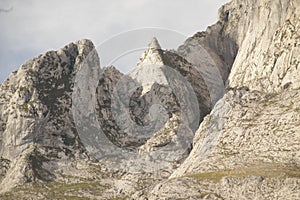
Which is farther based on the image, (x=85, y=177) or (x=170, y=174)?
(x=85, y=177)

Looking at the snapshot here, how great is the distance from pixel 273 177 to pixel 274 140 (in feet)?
91.8

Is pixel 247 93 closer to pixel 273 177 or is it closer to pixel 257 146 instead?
pixel 257 146

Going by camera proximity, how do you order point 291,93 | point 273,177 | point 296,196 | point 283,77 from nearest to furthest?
point 296,196, point 273,177, point 291,93, point 283,77

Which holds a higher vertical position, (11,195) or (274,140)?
(11,195)

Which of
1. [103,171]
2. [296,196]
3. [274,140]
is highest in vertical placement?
[103,171]

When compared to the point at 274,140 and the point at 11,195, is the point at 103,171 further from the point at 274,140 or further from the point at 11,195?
the point at 274,140

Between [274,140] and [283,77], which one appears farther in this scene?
[283,77]

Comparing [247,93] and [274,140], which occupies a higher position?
[247,93]

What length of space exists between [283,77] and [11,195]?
110m

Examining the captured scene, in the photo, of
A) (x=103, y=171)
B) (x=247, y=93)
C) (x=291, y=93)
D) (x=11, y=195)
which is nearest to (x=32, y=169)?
(x=11, y=195)

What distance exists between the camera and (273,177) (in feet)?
415

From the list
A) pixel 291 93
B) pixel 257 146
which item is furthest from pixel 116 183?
pixel 291 93

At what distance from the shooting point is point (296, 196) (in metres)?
118

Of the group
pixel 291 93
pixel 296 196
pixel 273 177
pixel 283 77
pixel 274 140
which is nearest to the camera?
pixel 296 196
